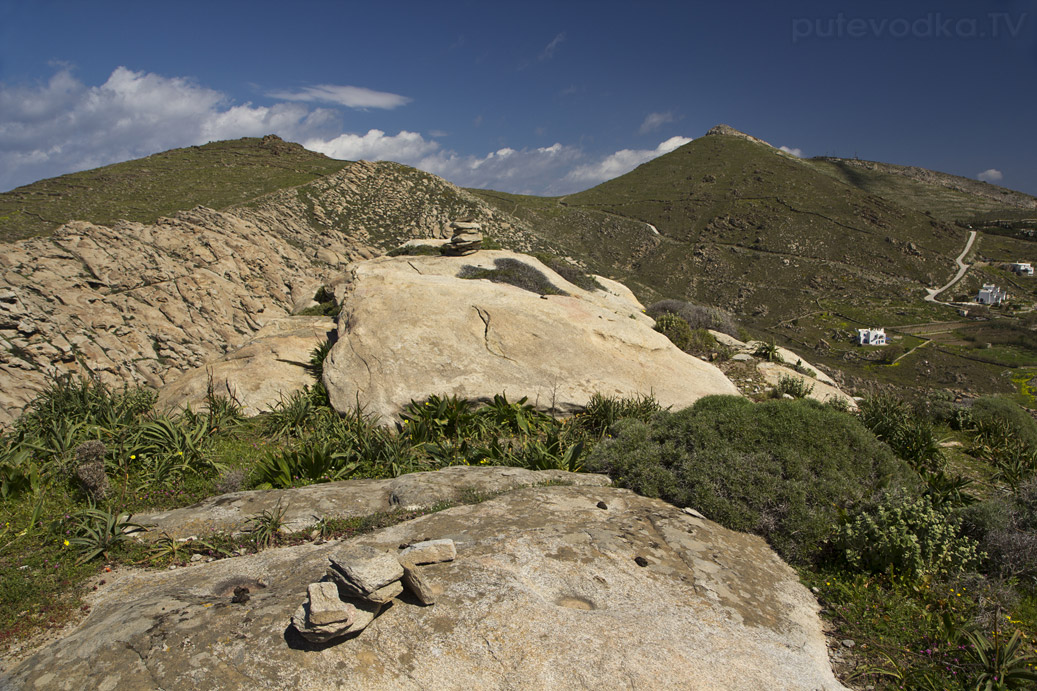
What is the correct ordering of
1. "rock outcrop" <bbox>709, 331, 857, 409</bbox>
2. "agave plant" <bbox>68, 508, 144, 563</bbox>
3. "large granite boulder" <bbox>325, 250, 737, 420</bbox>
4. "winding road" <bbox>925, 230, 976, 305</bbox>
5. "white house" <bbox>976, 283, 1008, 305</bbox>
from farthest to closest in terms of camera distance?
"winding road" <bbox>925, 230, 976, 305</bbox> < "white house" <bbox>976, 283, 1008, 305</bbox> < "rock outcrop" <bbox>709, 331, 857, 409</bbox> < "large granite boulder" <bbox>325, 250, 737, 420</bbox> < "agave plant" <bbox>68, 508, 144, 563</bbox>

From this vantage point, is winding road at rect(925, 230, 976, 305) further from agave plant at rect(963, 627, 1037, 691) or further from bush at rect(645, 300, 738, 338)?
agave plant at rect(963, 627, 1037, 691)

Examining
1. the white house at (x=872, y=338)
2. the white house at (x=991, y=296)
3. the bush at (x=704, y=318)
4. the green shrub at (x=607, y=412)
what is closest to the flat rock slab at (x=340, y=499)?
the green shrub at (x=607, y=412)

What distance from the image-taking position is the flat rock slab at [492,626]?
10.2 ft

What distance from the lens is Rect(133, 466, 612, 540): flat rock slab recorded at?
525 cm

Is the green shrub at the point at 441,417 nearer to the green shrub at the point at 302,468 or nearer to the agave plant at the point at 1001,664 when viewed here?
the green shrub at the point at 302,468

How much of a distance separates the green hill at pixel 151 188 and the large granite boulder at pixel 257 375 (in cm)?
3852

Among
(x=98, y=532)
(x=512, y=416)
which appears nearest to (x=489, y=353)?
(x=512, y=416)

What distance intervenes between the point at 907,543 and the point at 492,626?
3.98 meters

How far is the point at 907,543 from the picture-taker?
4.78 m

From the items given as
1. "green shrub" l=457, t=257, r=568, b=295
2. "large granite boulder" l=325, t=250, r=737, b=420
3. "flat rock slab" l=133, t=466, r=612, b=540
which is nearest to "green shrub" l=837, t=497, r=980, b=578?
"flat rock slab" l=133, t=466, r=612, b=540

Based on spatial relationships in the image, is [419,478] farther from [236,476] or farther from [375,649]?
[375,649]

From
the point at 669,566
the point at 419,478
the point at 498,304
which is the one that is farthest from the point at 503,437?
the point at 669,566

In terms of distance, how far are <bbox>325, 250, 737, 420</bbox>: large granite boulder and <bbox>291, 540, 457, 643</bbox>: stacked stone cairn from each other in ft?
16.8

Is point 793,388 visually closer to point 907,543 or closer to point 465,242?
point 907,543
